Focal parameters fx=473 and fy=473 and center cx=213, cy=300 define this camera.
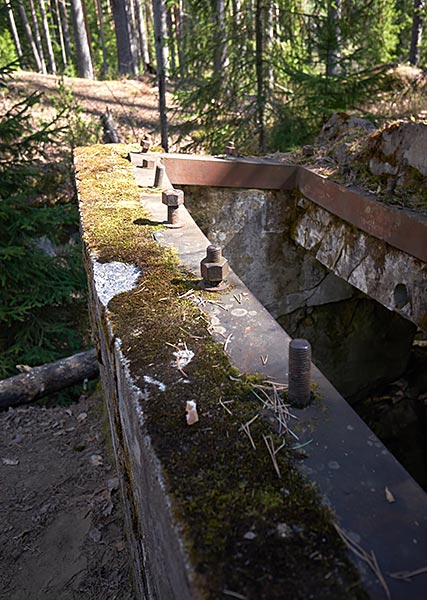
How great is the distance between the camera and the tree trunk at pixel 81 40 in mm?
17344

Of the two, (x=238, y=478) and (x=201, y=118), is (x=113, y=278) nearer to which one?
(x=238, y=478)

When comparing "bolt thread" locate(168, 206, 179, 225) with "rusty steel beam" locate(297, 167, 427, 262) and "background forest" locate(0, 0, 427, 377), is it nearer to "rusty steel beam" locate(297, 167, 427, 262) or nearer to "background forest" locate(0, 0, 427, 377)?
"rusty steel beam" locate(297, 167, 427, 262)

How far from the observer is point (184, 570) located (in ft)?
3.86

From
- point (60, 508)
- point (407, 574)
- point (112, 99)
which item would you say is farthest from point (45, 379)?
point (112, 99)

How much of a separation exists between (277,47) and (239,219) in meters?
5.85

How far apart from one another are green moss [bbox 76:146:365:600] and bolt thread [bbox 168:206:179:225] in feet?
3.14

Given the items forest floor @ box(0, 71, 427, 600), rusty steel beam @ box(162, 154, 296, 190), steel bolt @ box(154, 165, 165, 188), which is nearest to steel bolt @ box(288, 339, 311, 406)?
forest floor @ box(0, 71, 427, 600)

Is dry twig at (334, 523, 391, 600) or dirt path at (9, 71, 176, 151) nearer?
dry twig at (334, 523, 391, 600)

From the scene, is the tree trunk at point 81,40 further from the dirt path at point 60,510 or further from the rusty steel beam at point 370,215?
the dirt path at point 60,510

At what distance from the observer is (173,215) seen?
3.25m

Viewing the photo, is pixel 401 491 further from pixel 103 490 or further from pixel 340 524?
pixel 103 490

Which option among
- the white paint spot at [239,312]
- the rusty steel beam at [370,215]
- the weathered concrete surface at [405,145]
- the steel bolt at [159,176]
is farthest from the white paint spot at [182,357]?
the weathered concrete surface at [405,145]

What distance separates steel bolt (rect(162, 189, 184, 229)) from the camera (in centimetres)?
316

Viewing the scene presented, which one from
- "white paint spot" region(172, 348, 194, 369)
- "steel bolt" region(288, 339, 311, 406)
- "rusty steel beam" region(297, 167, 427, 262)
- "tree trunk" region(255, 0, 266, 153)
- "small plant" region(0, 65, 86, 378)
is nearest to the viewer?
"steel bolt" region(288, 339, 311, 406)
